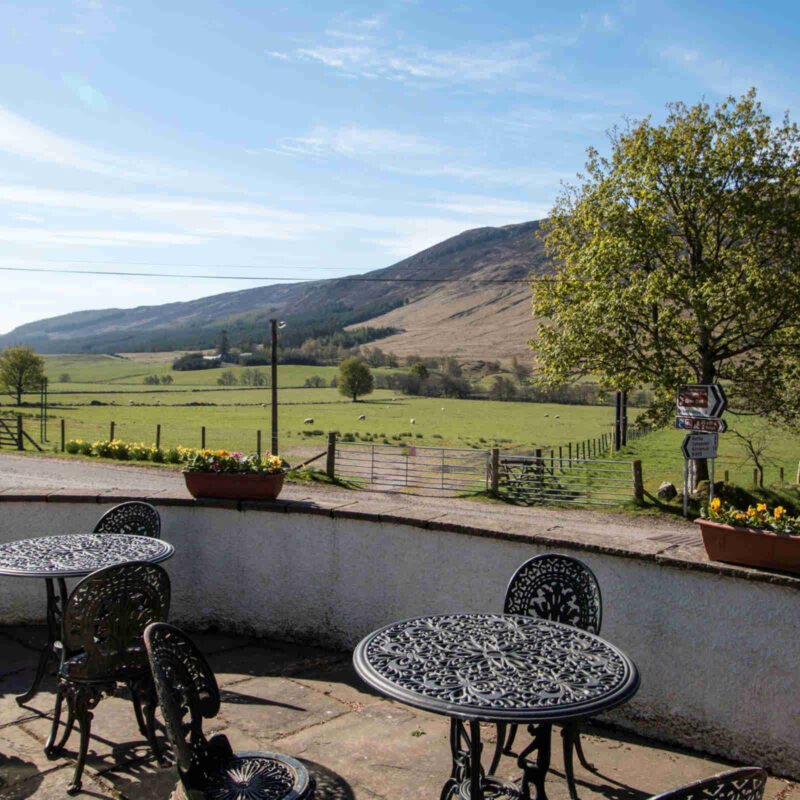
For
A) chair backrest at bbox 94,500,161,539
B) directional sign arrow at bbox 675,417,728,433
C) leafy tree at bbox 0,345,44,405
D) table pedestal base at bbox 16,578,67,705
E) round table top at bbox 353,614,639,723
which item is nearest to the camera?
round table top at bbox 353,614,639,723

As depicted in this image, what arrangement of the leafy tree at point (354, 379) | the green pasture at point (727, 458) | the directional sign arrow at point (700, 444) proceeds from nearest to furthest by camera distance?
the directional sign arrow at point (700, 444) < the green pasture at point (727, 458) < the leafy tree at point (354, 379)

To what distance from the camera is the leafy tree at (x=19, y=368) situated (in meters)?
63.3

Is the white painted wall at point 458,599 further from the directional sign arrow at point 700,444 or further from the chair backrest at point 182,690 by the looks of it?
the directional sign arrow at point 700,444

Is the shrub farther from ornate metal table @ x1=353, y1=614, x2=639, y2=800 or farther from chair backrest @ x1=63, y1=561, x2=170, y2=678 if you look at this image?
ornate metal table @ x1=353, y1=614, x2=639, y2=800

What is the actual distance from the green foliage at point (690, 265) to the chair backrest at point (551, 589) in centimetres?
1408

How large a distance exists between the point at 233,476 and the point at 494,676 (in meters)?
2.84

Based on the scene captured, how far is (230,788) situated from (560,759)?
1.62 meters

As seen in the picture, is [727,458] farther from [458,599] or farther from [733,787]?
[733,787]

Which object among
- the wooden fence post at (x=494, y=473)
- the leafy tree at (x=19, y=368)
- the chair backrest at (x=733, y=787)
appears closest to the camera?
the chair backrest at (x=733, y=787)

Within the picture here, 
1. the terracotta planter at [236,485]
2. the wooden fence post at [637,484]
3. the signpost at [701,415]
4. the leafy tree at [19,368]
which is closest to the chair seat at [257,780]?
the terracotta planter at [236,485]

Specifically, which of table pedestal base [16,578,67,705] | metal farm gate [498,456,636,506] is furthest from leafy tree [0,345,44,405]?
table pedestal base [16,578,67,705]

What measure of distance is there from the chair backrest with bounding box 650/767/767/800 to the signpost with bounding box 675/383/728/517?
12506mm

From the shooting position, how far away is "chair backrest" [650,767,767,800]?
1.68m

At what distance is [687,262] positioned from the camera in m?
17.7
